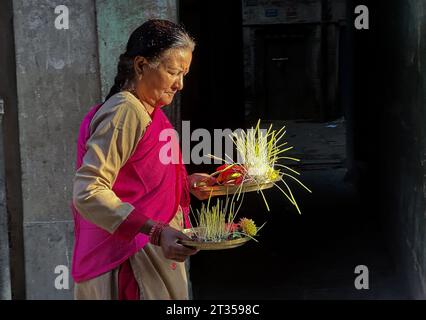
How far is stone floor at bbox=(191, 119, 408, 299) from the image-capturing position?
5359 mm

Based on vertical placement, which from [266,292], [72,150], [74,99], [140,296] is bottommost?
[266,292]

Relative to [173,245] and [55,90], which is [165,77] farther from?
[55,90]

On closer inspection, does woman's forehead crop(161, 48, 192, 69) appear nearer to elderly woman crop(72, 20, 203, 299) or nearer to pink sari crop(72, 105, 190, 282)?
elderly woman crop(72, 20, 203, 299)

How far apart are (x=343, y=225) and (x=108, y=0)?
13.2ft

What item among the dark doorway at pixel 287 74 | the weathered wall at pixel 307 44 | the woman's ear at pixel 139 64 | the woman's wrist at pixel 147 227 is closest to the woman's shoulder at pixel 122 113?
the woman's ear at pixel 139 64

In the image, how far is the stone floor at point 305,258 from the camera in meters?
5.36

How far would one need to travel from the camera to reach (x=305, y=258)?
6.15 meters

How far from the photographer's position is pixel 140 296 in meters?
2.54

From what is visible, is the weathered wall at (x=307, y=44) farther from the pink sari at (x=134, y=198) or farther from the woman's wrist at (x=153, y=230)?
the woman's wrist at (x=153, y=230)

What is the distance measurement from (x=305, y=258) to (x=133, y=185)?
3929 millimetres

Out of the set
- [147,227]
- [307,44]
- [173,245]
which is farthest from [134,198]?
[307,44]
